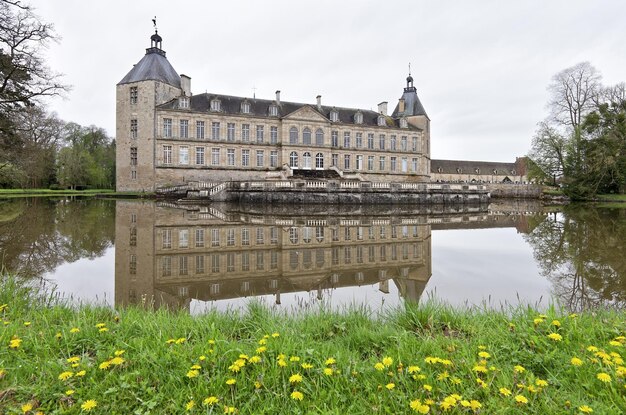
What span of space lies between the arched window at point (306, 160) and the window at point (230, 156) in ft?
25.0

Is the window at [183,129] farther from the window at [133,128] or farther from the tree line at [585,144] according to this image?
the tree line at [585,144]

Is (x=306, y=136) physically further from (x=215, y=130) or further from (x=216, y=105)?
(x=216, y=105)

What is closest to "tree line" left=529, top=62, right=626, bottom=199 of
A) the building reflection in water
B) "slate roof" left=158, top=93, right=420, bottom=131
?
"slate roof" left=158, top=93, right=420, bottom=131

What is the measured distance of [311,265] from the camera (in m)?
7.67

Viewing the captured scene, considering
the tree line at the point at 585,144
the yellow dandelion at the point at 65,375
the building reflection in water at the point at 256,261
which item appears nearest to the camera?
the yellow dandelion at the point at 65,375

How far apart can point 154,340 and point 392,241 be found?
8.68m

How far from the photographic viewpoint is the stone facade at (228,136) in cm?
3641

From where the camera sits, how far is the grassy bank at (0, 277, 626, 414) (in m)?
2.26

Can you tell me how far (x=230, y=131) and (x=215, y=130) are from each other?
1.55 meters

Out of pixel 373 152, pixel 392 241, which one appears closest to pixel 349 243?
pixel 392 241

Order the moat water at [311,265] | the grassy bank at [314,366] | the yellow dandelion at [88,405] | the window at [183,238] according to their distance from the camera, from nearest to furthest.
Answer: the yellow dandelion at [88,405] → the grassy bank at [314,366] → the moat water at [311,265] → the window at [183,238]

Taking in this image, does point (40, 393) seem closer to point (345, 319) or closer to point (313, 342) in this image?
point (313, 342)

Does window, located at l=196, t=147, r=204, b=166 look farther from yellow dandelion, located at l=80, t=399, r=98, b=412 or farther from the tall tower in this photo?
yellow dandelion, located at l=80, t=399, r=98, b=412

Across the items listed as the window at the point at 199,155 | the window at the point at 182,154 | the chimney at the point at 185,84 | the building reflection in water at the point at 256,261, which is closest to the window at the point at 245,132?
the window at the point at 199,155
